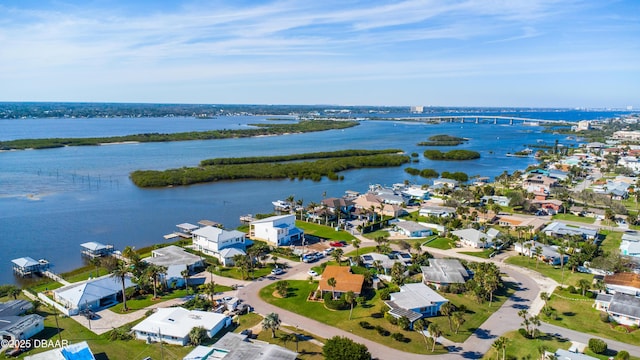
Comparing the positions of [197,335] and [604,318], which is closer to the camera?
[197,335]

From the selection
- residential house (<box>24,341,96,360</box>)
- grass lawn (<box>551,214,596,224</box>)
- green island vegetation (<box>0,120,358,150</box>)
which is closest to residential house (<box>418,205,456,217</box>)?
grass lawn (<box>551,214,596,224</box>)

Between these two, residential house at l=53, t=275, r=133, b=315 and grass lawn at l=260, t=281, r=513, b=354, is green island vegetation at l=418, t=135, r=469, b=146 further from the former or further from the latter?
residential house at l=53, t=275, r=133, b=315

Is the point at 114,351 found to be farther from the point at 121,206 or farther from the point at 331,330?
the point at 121,206

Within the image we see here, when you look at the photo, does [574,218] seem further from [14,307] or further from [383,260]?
[14,307]

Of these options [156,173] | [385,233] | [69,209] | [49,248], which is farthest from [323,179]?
[49,248]

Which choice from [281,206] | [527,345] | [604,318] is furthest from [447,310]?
[281,206]

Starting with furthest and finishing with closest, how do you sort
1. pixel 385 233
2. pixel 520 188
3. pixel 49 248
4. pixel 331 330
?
pixel 520 188, pixel 385 233, pixel 49 248, pixel 331 330

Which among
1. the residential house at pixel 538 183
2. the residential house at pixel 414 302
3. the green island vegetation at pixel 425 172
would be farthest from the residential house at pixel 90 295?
the green island vegetation at pixel 425 172
